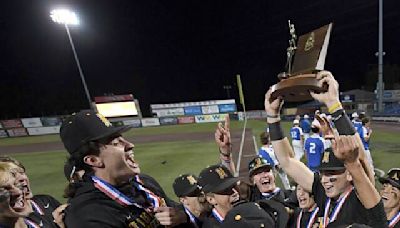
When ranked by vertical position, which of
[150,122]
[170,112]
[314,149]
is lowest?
[150,122]

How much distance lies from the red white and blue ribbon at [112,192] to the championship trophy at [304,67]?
4.78 feet

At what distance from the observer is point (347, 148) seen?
172 cm

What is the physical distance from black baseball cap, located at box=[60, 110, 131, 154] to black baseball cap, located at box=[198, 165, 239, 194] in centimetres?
148

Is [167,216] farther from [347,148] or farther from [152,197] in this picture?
[347,148]

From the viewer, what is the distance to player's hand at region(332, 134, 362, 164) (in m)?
1.72

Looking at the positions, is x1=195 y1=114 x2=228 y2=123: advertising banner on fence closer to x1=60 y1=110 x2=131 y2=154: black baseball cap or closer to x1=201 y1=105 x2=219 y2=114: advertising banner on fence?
x1=201 y1=105 x2=219 y2=114: advertising banner on fence

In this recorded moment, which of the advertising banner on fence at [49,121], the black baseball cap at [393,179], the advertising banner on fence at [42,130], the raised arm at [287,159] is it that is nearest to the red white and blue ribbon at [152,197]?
the raised arm at [287,159]

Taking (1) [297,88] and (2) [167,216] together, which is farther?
(1) [297,88]

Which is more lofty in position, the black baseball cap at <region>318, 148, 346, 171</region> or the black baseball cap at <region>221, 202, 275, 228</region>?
the black baseball cap at <region>221, 202, 275, 228</region>

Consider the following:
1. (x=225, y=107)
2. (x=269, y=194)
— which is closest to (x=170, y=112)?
(x=225, y=107)

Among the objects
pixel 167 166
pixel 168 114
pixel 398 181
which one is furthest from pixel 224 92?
pixel 398 181

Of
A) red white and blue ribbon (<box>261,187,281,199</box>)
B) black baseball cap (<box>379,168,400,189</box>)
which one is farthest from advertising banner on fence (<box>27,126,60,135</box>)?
black baseball cap (<box>379,168,400,189</box>)

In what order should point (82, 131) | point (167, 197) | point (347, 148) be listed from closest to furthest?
point (347, 148)
point (82, 131)
point (167, 197)

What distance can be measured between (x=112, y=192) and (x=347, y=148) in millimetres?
1481
